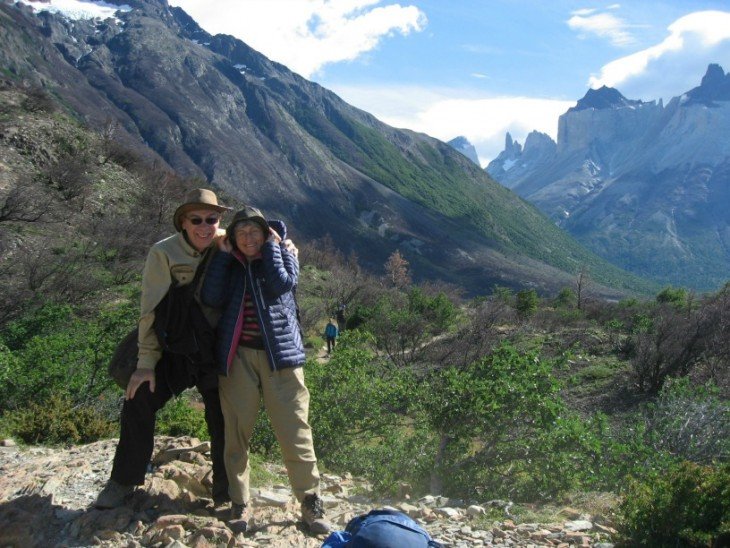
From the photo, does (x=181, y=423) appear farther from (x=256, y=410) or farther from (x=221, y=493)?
(x=256, y=410)

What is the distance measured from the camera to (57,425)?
5.16 meters

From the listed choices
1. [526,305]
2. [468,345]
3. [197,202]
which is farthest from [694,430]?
[526,305]

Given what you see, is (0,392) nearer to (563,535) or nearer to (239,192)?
(563,535)

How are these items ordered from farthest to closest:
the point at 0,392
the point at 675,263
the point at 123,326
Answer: the point at 675,263 → the point at 123,326 → the point at 0,392

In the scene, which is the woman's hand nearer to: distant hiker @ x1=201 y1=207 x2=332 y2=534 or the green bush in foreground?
distant hiker @ x1=201 y1=207 x2=332 y2=534

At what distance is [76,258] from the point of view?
16016 mm

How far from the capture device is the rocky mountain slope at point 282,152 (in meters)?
91.8

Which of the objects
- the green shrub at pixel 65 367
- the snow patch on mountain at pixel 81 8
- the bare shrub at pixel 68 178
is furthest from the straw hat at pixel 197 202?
the snow patch on mountain at pixel 81 8

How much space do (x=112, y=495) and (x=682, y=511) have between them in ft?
10.4

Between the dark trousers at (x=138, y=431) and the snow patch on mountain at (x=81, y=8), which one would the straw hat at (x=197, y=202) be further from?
the snow patch on mountain at (x=81, y=8)

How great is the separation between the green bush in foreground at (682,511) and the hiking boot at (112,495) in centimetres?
288

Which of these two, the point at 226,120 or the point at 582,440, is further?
the point at 226,120

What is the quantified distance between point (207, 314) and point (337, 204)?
104068 mm

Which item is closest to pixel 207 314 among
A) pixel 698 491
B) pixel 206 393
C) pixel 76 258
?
pixel 206 393
